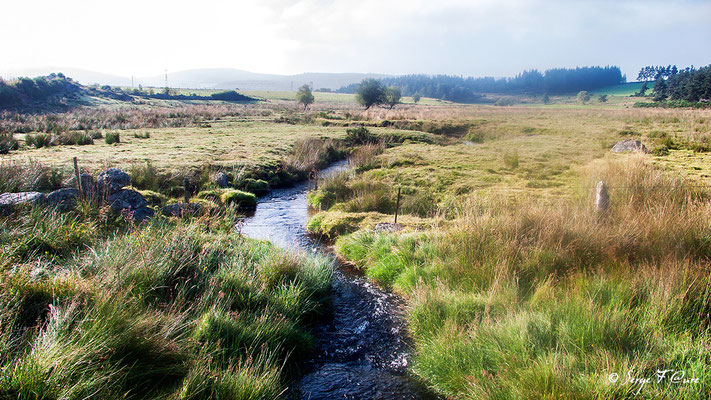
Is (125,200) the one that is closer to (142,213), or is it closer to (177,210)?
(142,213)

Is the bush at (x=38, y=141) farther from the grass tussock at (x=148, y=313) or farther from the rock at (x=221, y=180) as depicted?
the grass tussock at (x=148, y=313)

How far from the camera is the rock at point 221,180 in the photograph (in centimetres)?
1667

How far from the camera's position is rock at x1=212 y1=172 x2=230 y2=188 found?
16672mm

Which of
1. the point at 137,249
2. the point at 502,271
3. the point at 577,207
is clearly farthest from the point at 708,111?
the point at 137,249

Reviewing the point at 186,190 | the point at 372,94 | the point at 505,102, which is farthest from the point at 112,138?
the point at 372,94

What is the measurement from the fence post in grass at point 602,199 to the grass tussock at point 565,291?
0.16m

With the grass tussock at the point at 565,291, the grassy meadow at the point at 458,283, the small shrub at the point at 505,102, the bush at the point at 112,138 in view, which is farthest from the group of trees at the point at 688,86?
the bush at the point at 112,138

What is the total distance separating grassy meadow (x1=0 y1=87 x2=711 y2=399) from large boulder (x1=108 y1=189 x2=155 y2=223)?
0.81 m

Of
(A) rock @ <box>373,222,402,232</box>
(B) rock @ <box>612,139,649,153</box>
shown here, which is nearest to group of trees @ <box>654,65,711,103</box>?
(B) rock @ <box>612,139,649,153</box>

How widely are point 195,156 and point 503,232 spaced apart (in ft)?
61.7

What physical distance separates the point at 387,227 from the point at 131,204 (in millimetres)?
7742

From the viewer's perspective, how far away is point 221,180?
55.5 feet

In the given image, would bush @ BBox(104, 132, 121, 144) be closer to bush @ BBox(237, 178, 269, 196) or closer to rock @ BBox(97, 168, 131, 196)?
bush @ BBox(237, 178, 269, 196)

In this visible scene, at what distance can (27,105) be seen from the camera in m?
56.9
